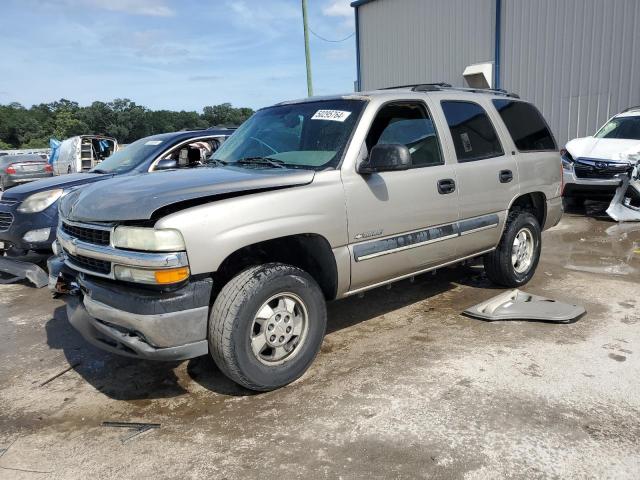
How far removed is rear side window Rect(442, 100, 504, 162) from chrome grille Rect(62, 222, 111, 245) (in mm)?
2841

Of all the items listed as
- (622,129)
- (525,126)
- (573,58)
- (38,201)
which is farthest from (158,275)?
(573,58)

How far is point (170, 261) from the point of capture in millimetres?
2832

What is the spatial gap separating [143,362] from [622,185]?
842cm

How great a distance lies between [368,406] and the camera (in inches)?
125

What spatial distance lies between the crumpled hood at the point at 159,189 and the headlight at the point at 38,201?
2.58 m

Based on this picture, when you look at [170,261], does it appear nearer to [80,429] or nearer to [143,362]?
[80,429]

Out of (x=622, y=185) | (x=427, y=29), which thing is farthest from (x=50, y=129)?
(x=622, y=185)

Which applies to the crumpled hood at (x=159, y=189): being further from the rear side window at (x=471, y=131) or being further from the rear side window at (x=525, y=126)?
the rear side window at (x=525, y=126)

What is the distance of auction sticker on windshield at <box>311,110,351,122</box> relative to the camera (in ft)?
12.9

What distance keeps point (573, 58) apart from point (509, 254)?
10986 millimetres

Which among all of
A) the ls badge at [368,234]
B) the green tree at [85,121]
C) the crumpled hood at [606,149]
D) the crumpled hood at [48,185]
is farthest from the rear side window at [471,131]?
the green tree at [85,121]

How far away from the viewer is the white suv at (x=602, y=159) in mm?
9273

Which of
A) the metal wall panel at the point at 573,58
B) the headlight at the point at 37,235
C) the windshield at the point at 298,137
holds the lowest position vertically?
the headlight at the point at 37,235

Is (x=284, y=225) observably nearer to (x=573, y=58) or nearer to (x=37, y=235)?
(x=37, y=235)
